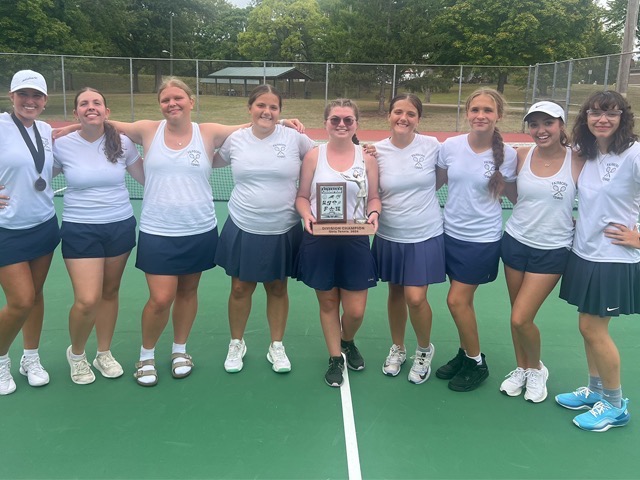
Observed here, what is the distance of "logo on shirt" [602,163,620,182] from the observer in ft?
10.3

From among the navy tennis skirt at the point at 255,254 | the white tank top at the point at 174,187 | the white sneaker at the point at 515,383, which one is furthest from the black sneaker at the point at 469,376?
the white tank top at the point at 174,187

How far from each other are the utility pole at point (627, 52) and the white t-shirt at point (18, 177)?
37.9ft

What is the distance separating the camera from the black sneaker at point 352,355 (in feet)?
13.4

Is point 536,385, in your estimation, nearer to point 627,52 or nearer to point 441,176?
point 441,176

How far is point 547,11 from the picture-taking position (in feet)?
94.4

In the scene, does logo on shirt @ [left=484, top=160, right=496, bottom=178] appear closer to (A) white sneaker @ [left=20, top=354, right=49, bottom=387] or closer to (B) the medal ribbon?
(B) the medal ribbon

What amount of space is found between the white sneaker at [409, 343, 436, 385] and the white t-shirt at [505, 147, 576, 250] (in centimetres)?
→ 108

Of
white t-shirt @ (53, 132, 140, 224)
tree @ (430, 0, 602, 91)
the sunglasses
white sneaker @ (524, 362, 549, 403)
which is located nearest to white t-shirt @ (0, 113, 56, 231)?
white t-shirt @ (53, 132, 140, 224)

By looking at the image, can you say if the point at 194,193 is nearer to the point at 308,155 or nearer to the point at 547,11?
the point at 308,155

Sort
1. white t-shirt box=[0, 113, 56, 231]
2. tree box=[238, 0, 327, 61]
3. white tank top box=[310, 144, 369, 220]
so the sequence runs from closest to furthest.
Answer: white t-shirt box=[0, 113, 56, 231] < white tank top box=[310, 144, 369, 220] < tree box=[238, 0, 327, 61]

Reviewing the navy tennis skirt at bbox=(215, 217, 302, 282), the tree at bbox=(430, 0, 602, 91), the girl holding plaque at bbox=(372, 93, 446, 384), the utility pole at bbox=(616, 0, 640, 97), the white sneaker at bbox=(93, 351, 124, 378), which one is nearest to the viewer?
the girl holding plaque at bbox=(372, 93, 446, 384)

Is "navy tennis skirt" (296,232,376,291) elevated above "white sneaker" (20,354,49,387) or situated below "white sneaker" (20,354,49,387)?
above

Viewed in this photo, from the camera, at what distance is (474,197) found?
3566mm

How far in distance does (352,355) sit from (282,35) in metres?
44.9
